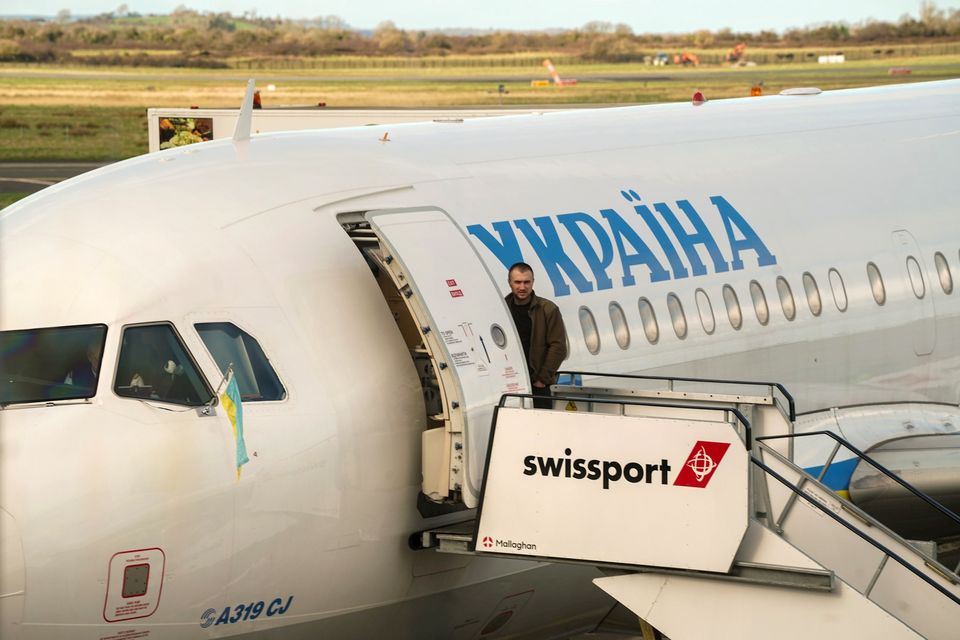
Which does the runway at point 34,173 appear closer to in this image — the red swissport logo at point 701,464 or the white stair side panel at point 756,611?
the white stair side panel at point 756,611

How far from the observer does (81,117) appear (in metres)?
73.9

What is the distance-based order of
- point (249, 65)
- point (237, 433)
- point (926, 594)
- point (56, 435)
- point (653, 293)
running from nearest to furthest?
point (56, 435) < point (237, 433) < point (926, 594) < point (653, 293) < point (249, 65)

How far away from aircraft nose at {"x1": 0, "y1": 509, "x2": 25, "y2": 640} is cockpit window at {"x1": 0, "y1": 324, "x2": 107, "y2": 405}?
84cm

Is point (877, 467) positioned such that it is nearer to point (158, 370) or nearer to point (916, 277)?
point (916, 277)

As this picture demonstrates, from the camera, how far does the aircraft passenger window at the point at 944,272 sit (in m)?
15.7

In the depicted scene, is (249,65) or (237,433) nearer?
(237,433)

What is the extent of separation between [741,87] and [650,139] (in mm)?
71721

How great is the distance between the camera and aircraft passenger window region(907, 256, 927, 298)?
15320 mm

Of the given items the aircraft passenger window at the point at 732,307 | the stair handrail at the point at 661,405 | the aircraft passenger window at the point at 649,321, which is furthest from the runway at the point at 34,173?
the stair handrail at the point at 661,405

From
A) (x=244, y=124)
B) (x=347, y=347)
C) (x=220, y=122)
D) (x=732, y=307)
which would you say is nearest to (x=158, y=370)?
(x=347, y=347)

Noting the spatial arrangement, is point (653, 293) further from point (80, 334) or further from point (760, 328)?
point (80, 334)

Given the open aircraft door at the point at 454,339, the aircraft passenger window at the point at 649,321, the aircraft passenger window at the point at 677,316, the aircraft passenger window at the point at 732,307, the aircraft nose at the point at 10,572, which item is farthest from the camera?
the aircraft passenger window at the point at 732,307

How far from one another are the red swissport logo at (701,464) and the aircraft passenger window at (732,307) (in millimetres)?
3957

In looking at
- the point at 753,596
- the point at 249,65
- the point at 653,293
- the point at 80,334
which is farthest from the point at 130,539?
the point at 249,65
